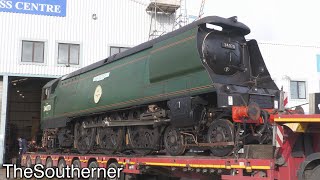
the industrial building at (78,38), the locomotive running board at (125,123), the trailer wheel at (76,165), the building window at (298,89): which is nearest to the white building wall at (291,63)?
A: the industrial building at (78,38)

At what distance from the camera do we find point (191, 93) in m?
8.63

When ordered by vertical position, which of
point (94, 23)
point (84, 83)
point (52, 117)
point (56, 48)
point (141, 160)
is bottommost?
point (141, 160)

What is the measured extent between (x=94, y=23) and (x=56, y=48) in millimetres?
2683

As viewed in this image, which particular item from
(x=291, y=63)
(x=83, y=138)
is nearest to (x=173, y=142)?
(x=83, y=138)

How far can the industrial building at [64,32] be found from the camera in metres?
21.8

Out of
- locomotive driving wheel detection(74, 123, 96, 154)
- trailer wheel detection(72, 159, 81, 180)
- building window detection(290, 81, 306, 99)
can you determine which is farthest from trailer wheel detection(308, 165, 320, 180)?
building window detection(290, 81, 306, 99)

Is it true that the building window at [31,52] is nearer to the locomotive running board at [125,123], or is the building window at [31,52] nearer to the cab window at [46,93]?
the cab window at [46,93]

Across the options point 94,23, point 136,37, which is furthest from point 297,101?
point 94,23

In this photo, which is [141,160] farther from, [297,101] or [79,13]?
[297,101]

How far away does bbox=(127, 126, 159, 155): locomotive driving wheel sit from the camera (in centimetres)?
1003

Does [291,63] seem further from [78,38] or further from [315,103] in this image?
[315,103]

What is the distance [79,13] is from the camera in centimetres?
2295

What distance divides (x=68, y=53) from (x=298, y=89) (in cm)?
1516

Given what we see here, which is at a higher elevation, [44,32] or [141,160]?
[44,32]
